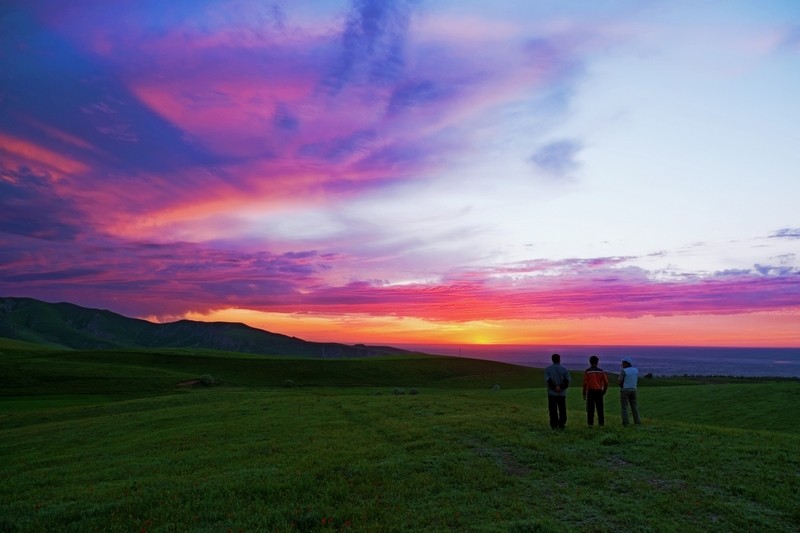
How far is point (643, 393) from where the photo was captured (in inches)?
2280

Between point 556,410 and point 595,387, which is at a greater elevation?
point 595,387

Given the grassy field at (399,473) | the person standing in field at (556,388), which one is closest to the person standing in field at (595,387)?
the person standing in field at (556,388)

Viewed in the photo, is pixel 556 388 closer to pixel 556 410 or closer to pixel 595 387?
pixel 556 410

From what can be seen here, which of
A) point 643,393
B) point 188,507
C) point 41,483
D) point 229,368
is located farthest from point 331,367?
point 188,507

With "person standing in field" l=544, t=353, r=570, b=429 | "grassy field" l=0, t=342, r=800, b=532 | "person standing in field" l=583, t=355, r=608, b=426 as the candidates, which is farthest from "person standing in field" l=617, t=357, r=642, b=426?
"person standing in field" l=544, t=353, r=570, b=429

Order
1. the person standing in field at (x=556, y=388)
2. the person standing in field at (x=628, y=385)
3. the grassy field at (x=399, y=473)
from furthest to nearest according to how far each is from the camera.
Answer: the person standing in field at (x=628, y=385)
the person standing in field at (x=556, y=388)
the grassy field at (x=399, y=473)

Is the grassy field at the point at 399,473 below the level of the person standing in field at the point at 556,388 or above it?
below

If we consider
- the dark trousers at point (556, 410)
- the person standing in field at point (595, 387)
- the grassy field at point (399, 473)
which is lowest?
the grassy field at point (399, 473)

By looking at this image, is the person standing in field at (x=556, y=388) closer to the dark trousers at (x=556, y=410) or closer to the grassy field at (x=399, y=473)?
the dark trousers at (x=556, y=410)

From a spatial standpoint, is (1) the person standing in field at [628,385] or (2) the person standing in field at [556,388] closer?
(2) the person standing in field at [556,388]

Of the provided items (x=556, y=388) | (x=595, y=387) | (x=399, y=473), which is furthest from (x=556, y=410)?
(x=399, y=473)

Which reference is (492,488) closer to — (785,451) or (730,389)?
(785,451)

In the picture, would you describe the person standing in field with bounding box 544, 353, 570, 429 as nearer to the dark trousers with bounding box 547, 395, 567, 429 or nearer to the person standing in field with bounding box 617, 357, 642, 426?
the dark trousers with bounding box 547, 395, 567, 429

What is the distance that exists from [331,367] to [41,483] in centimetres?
10021
